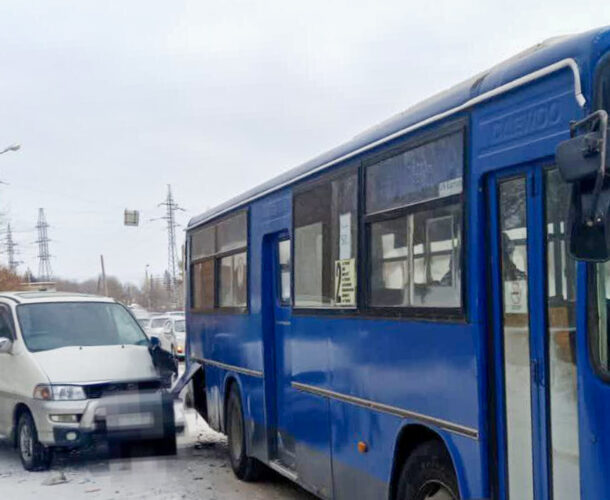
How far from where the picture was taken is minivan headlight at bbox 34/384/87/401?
31.9ft

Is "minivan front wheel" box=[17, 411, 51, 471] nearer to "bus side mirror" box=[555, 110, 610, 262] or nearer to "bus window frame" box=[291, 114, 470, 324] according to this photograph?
"bus window frame" box=[291, 114, 470, 324]

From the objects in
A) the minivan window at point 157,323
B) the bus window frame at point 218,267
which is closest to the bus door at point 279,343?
the bus window frame at point 218,267

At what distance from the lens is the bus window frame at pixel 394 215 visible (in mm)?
4867

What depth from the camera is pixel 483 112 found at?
4.77m

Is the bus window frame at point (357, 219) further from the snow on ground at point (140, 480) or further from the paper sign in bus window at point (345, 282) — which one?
the snow on ground at point (140, 480)

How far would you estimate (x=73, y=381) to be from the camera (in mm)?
9812

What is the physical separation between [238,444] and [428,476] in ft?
15.4

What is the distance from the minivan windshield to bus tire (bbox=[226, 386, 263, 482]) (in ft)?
5.68

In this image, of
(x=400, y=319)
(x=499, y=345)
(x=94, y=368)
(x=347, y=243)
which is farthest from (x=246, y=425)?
(x=499, y=345)

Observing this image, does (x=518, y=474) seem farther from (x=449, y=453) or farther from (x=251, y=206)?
(x=251, y=206)

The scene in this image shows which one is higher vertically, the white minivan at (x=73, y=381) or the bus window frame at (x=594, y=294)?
the bus window frame at (x=594, y=294)

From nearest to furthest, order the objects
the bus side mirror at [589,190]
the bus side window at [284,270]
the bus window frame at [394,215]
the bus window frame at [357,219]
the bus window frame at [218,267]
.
A: the bus side mirror at [589,190] < the bus window frame at [394,215] < the bus window frame at [357,219] < the bus side window at [284,270] < the bus window frame at [218,267]

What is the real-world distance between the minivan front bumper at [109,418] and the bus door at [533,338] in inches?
247

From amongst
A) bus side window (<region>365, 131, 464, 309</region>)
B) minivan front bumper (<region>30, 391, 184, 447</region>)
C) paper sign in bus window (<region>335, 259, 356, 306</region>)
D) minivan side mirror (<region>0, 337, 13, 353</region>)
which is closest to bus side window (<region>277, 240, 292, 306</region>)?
paper sign in bus window (<region>335, 259, 356, 306</region>)
